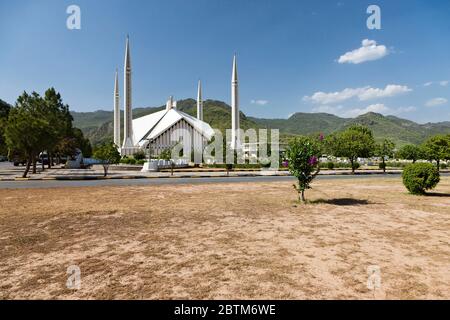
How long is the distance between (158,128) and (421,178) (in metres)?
95.9

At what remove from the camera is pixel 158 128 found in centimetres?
10350

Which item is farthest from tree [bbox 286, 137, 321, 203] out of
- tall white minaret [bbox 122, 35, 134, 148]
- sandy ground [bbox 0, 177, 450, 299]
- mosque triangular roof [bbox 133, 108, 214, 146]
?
mosque triangular roof [bbox 133, 108, 214, 146]

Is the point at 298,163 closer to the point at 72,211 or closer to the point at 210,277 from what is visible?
the point at 210,277

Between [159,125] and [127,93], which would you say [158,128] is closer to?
[159,125]

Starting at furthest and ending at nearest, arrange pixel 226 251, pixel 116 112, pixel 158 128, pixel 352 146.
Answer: pixel 158 128, pixel 116 112, pixel 352 146, pixel 226 251

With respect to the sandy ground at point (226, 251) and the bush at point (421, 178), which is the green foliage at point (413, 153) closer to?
the bush at point (421, 178)

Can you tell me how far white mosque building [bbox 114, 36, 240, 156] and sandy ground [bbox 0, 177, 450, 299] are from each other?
63.2 metres

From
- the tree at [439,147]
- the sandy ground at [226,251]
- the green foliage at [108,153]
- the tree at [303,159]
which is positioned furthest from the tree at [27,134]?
the tree at [439,147]

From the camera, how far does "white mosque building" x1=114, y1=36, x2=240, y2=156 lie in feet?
257

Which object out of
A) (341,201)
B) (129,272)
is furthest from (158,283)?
(341,201)

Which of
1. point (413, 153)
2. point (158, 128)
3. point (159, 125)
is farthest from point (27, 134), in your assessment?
point (159, 125)
